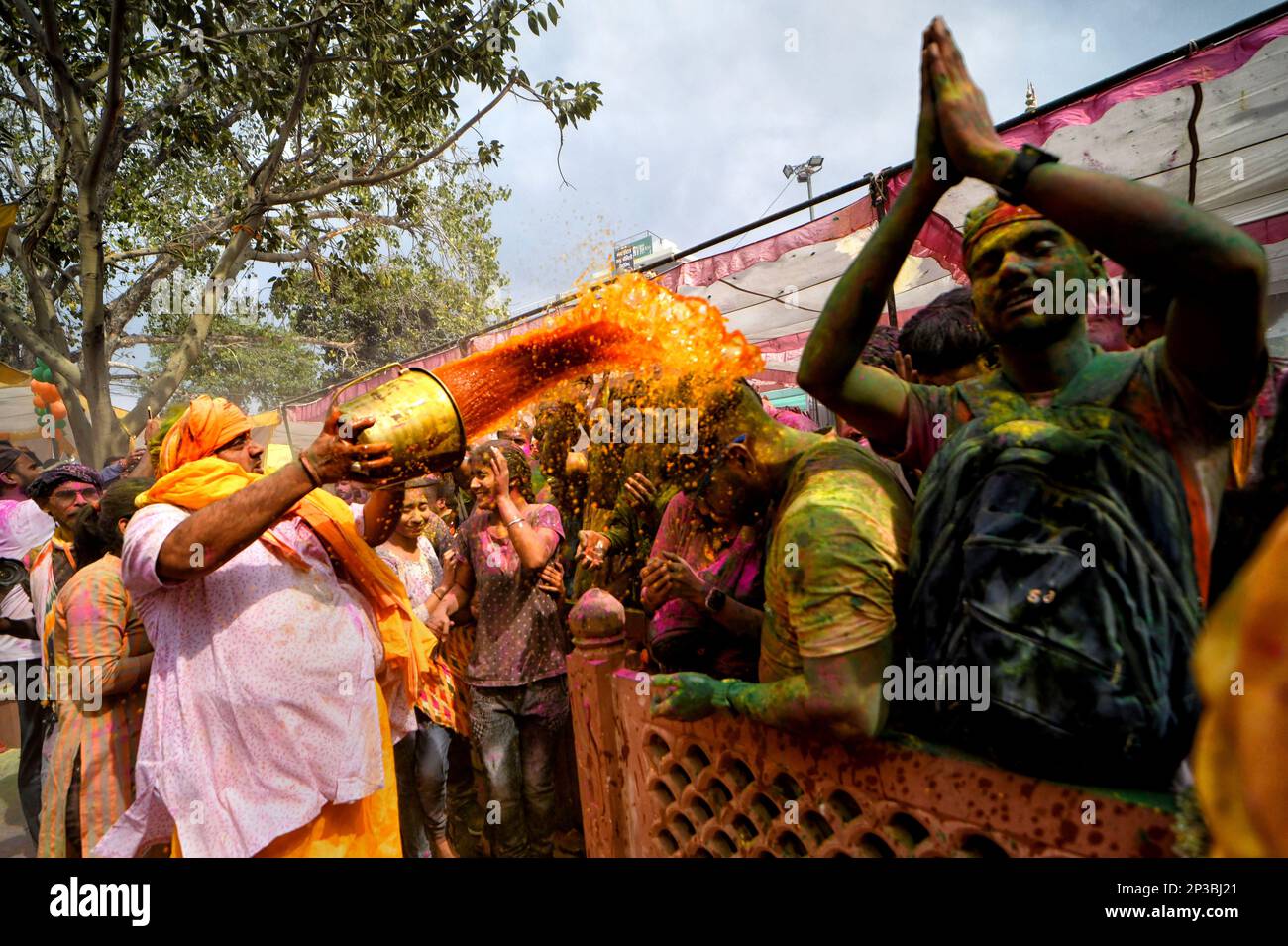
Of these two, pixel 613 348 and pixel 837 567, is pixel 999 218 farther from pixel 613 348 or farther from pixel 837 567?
pixel 613 348

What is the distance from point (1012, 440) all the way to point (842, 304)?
47cm

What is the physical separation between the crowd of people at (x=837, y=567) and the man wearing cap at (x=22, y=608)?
101 centimetres

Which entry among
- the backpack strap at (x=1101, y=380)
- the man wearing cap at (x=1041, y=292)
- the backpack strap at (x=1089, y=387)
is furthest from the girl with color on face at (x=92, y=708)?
the backpack strap at (x=1101, y=380)

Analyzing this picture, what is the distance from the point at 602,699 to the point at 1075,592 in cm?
151

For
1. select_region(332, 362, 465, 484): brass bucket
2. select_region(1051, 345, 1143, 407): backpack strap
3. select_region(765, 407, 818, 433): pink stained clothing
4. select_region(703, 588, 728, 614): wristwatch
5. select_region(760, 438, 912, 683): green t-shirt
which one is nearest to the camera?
select_region(1051, 345, 1143, 407): backpack strap

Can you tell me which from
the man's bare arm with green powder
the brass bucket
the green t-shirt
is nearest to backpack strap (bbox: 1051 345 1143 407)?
the green t-shirt

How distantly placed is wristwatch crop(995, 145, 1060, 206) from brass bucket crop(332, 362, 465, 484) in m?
1.60

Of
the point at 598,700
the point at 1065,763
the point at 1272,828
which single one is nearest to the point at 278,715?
the point at 598,700

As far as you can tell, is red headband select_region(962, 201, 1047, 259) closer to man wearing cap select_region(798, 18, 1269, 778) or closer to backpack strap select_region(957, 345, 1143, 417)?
man wearing cap select_region(798, 18, 1269, 778)

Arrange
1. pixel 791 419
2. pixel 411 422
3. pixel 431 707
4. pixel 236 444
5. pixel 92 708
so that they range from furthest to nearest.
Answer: pixel 431 707 → pixel 791 419 → pixel 92 708 → pixel 236 444 → pixel 411 422

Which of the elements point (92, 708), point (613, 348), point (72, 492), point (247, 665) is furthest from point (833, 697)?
point (72, 492)

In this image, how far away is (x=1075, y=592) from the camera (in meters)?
1.26

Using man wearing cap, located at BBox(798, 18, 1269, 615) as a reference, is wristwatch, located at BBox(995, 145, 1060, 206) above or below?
above

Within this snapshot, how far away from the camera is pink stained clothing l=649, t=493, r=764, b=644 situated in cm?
229
